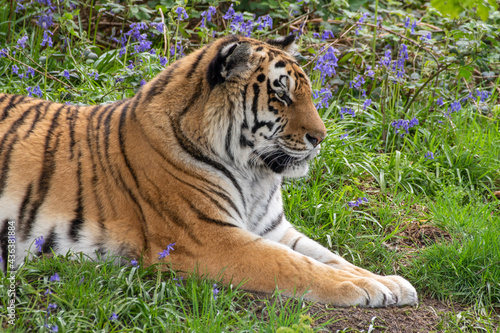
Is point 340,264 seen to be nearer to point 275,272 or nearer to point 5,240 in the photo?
point 275,272

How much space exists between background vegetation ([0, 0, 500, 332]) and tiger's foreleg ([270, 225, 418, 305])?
0.22 metres

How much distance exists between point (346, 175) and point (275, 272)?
177 cm

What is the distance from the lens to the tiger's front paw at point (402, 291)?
3369 mm

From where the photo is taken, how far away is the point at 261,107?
11.5 feet

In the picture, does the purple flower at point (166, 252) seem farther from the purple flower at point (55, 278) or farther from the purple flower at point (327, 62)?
the purple flower at point (327, 62)

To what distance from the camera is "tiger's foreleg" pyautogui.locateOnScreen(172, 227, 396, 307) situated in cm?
324

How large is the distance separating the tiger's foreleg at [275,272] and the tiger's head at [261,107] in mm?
558

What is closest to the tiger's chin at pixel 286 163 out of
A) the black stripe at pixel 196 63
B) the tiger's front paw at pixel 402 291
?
the black stripe at pixel 196 63

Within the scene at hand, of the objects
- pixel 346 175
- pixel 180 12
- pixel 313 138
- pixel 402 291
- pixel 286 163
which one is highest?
pixel 180 12

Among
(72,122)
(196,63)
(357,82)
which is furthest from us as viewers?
(357,82)

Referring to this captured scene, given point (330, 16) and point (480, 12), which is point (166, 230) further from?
point (330, 16)

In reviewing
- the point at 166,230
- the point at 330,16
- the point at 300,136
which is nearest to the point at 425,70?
the point at 330,16

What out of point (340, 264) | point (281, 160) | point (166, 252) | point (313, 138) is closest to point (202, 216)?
point (166, 252)

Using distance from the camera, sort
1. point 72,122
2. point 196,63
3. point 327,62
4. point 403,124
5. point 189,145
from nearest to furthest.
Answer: point 189,145, point 196,63, point 72,122, point 403,124, point 327,62
